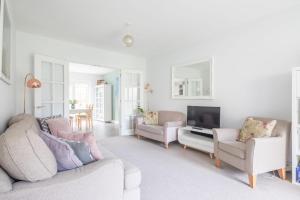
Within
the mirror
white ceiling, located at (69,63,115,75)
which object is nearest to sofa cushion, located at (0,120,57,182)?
the mirror

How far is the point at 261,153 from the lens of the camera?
2.15m

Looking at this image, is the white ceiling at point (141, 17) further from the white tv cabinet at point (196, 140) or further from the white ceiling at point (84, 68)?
the white ceiling at point (84, 68)

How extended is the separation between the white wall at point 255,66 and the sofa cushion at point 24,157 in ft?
10.6

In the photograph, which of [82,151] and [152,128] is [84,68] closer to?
[152,128]

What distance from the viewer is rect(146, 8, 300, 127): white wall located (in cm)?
265

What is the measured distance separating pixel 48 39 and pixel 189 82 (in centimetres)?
348

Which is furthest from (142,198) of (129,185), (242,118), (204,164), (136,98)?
(136,98)

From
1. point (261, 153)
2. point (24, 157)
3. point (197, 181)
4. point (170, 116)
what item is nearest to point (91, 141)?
point (24, 157)

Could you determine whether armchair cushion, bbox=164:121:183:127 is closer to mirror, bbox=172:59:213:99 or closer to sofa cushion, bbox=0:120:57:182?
mirror, bbox=172:59:213:99

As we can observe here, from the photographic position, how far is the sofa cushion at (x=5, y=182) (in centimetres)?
90

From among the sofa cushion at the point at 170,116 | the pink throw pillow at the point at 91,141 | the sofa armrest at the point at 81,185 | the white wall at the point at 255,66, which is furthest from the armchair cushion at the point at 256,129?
the pink throw pillow at the point at 91,141

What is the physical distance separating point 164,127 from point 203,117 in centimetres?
90

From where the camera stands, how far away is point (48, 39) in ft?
12.6

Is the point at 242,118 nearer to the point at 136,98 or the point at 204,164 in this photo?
the point at 204,164
